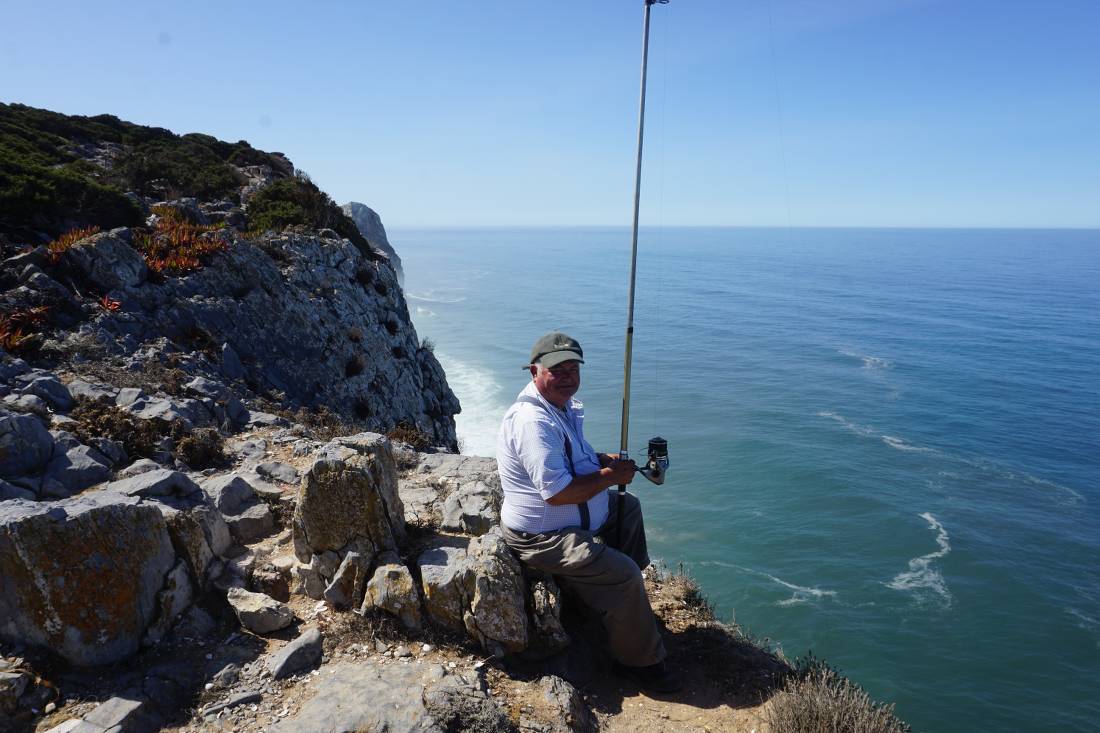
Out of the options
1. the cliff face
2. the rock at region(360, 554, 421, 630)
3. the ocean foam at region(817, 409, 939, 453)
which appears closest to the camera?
the rock at region(360, 554, 421, 630)

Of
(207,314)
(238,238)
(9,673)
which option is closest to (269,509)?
(9,673)

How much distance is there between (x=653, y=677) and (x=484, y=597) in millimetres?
1443

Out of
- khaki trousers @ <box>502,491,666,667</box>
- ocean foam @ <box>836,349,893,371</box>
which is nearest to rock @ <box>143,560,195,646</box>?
khaki trousers @ <box>502,491,666,667</box>

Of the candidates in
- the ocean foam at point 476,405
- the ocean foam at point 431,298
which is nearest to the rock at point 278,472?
the ocean foam at point 476,405

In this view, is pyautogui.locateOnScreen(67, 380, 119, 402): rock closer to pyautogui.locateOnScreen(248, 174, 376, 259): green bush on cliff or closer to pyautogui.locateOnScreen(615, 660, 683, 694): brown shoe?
pyautogui.locateOnScreen(615, 660, 683, 694): brown shoe

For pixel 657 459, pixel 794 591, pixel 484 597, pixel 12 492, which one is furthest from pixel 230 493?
pixel 794 591

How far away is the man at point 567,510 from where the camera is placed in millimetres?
4477

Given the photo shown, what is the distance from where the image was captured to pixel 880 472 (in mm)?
31453

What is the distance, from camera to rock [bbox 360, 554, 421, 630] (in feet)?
15.3

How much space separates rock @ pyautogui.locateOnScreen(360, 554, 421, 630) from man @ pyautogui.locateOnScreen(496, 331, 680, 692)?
2.76 ft

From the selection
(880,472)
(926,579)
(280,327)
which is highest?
(280,327)

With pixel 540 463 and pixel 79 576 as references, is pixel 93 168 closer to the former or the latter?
pixel 79 576

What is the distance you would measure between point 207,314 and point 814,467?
28734mm

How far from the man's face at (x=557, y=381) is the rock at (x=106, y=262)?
36.4 ft
